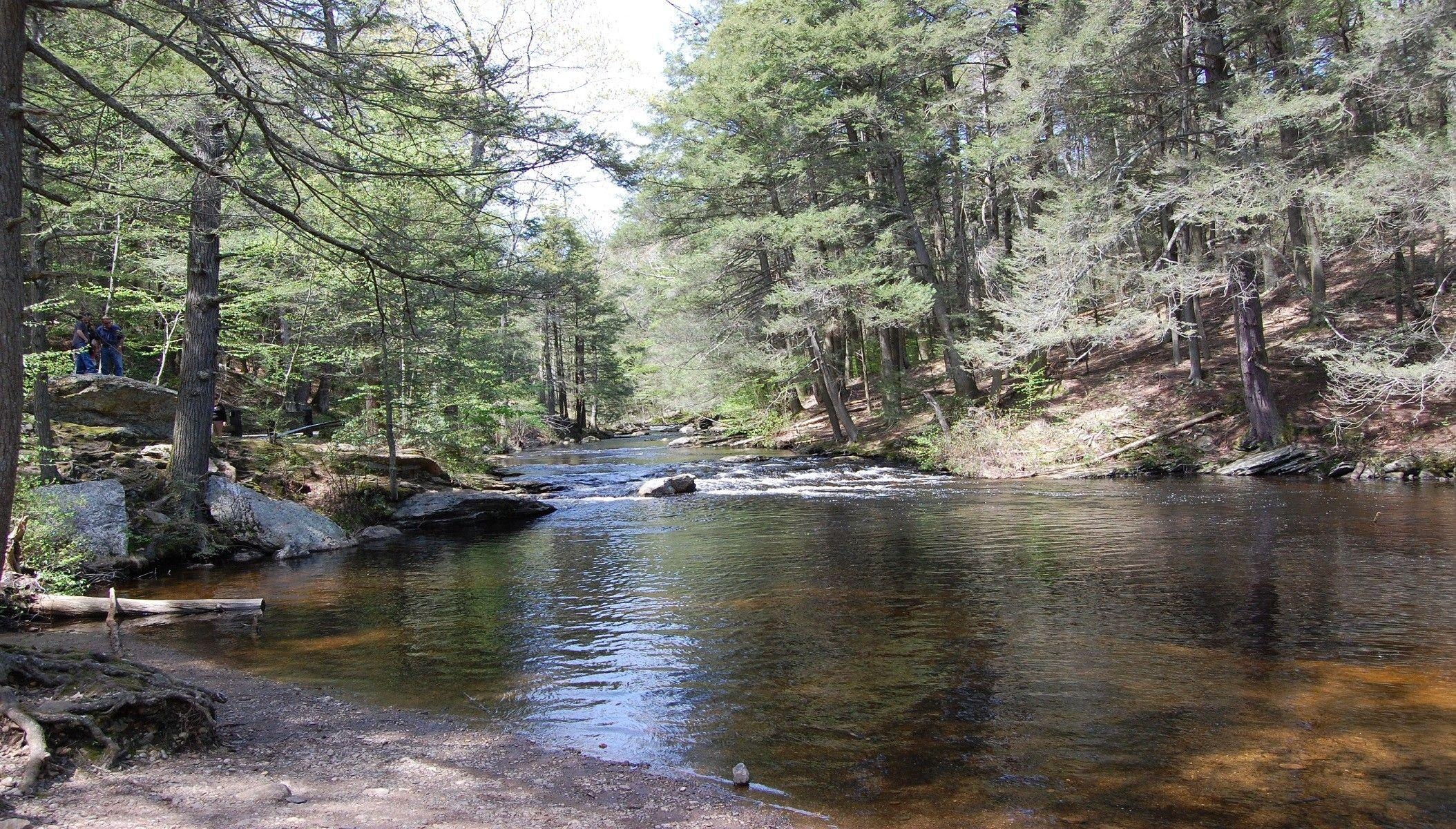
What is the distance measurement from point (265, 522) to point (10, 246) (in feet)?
29.3

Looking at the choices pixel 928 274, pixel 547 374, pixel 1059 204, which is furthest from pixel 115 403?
pixel 547 374

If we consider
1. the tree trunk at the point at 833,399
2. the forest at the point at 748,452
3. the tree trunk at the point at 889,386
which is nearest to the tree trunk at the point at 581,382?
the forest at the point at 748,452

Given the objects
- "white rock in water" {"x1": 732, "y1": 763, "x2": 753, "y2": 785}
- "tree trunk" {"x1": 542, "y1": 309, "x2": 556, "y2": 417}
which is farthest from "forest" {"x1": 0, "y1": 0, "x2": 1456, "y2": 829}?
"tree trunk" {"x1": 542, "y1": 309, "x2": 556, "y2": 417}

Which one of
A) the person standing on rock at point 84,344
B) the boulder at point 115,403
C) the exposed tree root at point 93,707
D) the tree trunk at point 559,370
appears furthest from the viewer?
the tree trunk at point 559,370

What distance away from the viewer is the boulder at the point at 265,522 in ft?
38.3

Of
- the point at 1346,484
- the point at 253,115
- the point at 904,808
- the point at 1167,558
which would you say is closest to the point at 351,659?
the point at 253,115

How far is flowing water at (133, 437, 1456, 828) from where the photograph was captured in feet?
14.3

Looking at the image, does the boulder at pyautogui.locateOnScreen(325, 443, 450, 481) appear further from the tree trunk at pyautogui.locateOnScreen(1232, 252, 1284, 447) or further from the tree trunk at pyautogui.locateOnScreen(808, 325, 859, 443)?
the tree trunk at pyautogui.locateOnScreen(1232, 252, 1284, 447)

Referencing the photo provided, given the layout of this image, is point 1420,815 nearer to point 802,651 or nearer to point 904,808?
point 904,808

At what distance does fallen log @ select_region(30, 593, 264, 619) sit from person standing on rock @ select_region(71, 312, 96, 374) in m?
7.93

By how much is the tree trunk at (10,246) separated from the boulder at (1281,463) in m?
19.4

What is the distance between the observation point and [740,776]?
4371 millimetres

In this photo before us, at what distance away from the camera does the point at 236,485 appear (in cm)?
1213

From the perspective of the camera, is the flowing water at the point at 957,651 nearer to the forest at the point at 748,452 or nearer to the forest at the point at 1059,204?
the forest at the point at 748,452
